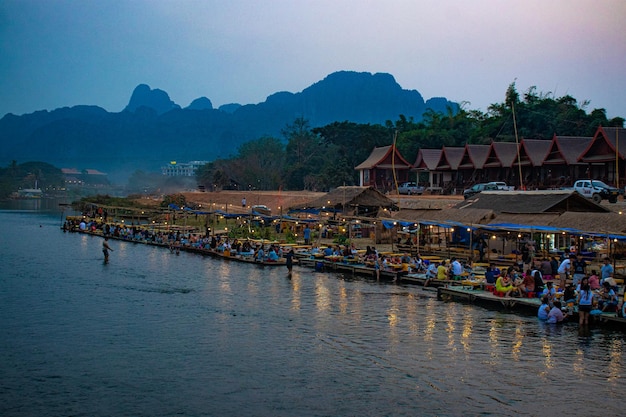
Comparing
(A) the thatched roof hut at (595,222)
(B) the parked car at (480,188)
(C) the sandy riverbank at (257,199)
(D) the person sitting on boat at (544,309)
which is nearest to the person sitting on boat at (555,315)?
(D) the person sitting on boat at (544,309)

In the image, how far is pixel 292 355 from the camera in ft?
61.2

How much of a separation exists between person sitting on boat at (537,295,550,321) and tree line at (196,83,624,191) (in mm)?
29283

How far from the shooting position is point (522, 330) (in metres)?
20.1

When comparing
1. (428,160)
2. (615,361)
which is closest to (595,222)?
(615,361)

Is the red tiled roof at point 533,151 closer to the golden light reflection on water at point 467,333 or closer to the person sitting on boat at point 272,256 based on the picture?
the person sitting on boat at point 272,256

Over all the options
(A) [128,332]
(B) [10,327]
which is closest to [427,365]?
(A) [128,332]

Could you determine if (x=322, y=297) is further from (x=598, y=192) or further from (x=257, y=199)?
(x=257, y=199)

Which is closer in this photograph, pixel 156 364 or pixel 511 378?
pixel 511 378

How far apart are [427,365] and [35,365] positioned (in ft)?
34.2

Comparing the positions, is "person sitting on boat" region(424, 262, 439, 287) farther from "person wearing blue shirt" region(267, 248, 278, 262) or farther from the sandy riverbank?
the sandy riverbank

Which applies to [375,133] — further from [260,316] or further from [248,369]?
[248,369]

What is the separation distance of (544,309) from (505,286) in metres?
2.30

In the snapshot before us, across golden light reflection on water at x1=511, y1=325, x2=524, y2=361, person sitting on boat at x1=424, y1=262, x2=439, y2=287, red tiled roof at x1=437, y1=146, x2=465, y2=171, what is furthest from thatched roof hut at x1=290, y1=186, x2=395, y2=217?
golden light reflection on water at x1=511, y1=325, x2=524, y2=361

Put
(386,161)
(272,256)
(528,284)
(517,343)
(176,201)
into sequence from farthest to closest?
(176,201)
(386,161)
(272,256)
(528,284)
(517,343)
